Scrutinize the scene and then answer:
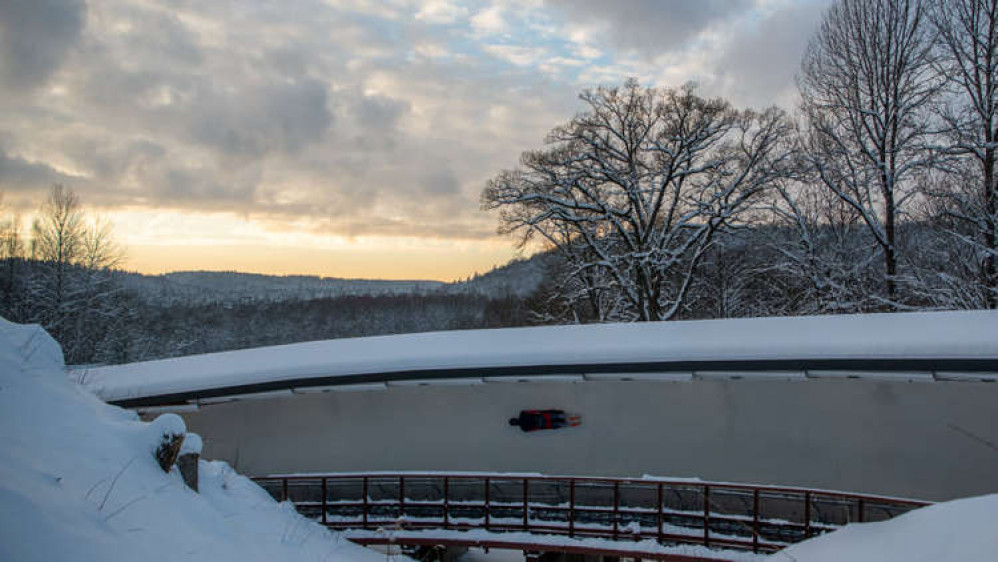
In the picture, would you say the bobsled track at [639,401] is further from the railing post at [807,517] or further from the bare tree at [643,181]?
the bare tree at [643,181]

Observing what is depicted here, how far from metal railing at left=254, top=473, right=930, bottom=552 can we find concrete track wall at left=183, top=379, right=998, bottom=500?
40 centimetres

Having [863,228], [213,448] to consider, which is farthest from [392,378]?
[863,228]

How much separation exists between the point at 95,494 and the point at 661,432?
825 centimetres

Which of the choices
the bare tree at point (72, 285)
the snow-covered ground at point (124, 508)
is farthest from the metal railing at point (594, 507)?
the bare tree at point (72, 285)

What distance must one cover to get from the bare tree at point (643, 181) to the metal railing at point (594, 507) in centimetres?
1077

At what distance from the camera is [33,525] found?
3.28 meters

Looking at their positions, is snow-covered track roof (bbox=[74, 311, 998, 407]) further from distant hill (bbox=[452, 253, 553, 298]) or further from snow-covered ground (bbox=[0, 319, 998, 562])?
distant hill (bbox=[452, 253, 553, 298])

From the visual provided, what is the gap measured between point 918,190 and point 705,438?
12848 mm

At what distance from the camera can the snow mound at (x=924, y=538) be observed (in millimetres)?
5168

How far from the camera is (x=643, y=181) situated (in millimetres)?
21875

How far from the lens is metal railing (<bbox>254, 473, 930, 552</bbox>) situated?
8.19 meters

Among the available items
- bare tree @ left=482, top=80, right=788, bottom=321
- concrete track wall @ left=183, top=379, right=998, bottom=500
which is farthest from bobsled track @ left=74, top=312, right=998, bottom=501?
bare tree @ left=482, top=80, right=788, bottom=321

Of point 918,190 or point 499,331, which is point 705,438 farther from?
point 918,190

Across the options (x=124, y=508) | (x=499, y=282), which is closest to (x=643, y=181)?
(x=124, y=508)
